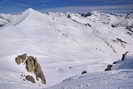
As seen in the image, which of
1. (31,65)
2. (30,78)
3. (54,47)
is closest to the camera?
(30,78)

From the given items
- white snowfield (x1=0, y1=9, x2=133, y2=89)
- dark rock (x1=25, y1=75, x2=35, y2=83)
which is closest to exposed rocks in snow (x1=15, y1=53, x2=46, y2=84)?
white snowfield (x1=0, y1=9, x2=133, y2=89)

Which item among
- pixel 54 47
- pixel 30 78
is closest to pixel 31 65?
pixel 30 78

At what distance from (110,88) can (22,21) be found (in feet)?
204

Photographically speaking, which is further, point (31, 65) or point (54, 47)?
point (54, 47)

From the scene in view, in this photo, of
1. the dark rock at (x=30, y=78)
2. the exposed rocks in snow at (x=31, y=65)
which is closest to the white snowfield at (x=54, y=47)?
the exposed rocks in snow at (x=31, y=65)

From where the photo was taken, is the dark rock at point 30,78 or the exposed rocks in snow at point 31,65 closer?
the dark rock at point 30,78

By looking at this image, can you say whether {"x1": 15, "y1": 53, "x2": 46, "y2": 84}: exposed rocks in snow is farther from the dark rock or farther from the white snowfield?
the dark rock

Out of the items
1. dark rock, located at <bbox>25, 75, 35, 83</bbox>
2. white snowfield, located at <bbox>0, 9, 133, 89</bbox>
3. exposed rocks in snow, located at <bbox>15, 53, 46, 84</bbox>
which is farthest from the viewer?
white snowfield, located at <bbox>0, 9, 133, 89</bbox>


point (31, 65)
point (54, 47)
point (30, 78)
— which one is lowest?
point (54, 47)

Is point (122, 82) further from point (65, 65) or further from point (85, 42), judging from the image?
point (85, 42)

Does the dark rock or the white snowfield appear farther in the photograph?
the white snowfield

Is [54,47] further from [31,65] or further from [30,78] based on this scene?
[30,78]

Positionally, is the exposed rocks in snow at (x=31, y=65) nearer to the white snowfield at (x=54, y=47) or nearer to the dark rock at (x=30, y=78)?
the white snowfield at (x=54, y=47)

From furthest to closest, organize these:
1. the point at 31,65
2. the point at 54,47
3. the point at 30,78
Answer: the point at 54,47, the point at 31,65, the point at 30,78
